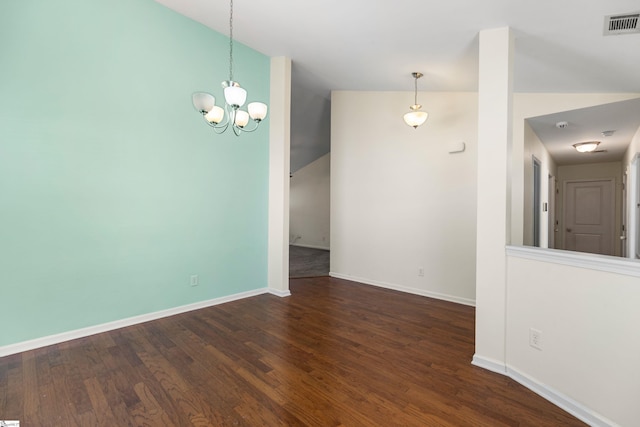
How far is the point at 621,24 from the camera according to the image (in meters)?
2.23

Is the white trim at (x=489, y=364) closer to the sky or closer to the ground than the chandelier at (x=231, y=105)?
closer to the ground

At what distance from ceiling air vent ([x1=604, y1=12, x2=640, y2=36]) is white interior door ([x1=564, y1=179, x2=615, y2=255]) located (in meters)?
6.17

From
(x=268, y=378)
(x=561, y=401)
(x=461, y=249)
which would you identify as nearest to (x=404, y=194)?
(x=461, y=249)

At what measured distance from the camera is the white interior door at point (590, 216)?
6715 mm

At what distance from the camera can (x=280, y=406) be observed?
1.80m

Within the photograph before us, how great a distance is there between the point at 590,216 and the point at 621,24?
645 centimetres

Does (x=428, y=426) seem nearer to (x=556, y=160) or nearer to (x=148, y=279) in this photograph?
(x=148, y=279)

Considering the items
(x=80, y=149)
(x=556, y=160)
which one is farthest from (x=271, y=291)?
(x=556, y=160)

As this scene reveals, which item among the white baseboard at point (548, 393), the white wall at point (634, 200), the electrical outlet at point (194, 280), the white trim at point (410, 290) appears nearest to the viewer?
the white baseboard at point (548, 393)

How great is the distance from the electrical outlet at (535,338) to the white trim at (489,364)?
31cm

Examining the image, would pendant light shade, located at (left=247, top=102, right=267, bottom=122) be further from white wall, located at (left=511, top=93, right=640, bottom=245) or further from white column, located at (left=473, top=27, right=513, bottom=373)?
white wall, located at (left=511, top=93, right=640, bottom=245)

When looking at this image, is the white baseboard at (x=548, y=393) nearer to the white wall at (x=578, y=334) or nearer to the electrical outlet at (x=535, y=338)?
the white wall at (x=578, y=334)

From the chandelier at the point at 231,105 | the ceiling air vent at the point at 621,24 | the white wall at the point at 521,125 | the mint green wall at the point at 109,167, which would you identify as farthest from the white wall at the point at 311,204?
the ceiling air vent at the point at 621,24

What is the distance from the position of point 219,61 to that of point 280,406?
3672 mm
